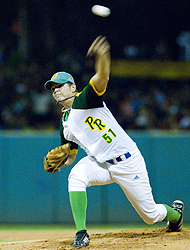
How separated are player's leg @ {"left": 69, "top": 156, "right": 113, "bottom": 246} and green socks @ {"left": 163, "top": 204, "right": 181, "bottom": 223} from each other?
0.89 meters

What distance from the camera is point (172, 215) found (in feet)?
13.7

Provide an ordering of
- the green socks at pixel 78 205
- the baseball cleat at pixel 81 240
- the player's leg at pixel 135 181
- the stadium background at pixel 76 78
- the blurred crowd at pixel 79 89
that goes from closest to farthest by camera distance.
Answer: the baseball cleat at pixel 81 240, the green socks at pixel 78 205, the player's leg at pixel 135 181, the stadium background at pixel 76 78, the blurred crowd at pixel 79 89

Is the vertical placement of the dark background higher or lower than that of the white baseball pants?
higher

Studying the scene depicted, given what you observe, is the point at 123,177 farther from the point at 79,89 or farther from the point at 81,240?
the point at 79,89

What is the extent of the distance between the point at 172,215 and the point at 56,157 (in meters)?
1.44

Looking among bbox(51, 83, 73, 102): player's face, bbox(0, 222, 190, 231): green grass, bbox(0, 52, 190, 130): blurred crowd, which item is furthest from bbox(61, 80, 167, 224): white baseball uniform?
bbox(0, 52, 190, 130): blurred crowd

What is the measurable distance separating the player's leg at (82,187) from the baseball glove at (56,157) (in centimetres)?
30

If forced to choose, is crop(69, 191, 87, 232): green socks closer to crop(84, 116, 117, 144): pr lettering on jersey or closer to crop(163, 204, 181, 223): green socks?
crop(84, 116, 117, 144): pr lettering on jersey

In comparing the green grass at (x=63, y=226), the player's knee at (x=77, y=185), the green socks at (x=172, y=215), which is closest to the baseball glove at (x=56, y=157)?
the player's knee at (x=77, y=185)

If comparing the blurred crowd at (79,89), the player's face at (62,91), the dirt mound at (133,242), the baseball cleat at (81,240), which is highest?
the blurred crowd at (79,89)

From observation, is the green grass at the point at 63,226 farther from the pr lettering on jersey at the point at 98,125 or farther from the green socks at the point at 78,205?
the pr lettering on jersey at the point at 98,125

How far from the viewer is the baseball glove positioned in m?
3.94

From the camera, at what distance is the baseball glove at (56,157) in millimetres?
3936

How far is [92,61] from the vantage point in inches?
426
